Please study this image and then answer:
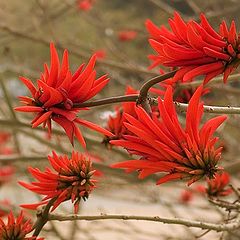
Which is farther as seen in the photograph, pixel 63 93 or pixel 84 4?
pixel 84 4

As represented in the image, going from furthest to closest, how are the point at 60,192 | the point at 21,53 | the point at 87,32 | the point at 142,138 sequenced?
the point at 21,53, the point at 87,32, the point at 60,192, the point at 142,138

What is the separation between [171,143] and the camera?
54 cm

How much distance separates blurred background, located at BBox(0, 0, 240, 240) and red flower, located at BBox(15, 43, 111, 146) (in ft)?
0.87

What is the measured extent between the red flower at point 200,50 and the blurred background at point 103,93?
0.30 meters

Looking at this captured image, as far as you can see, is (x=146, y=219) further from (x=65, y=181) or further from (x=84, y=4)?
(x=84, y=4)

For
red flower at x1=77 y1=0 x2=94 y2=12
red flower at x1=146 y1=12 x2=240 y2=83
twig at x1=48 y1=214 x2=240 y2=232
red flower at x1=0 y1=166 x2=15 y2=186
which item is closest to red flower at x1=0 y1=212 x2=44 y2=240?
twig at x1=48 y1=214 x2=240 y2=232

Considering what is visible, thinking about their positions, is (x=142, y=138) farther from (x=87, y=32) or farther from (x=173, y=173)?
(x=87, y=32)

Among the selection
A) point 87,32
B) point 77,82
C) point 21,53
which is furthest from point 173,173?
point 21,53

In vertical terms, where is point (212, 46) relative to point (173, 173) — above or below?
above

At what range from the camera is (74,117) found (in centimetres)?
60

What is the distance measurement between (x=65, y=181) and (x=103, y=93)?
125 inches

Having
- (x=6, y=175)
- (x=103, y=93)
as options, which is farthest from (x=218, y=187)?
(x=103, y=93)

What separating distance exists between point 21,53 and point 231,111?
6.24 meters

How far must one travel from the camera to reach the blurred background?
1.79 meters
